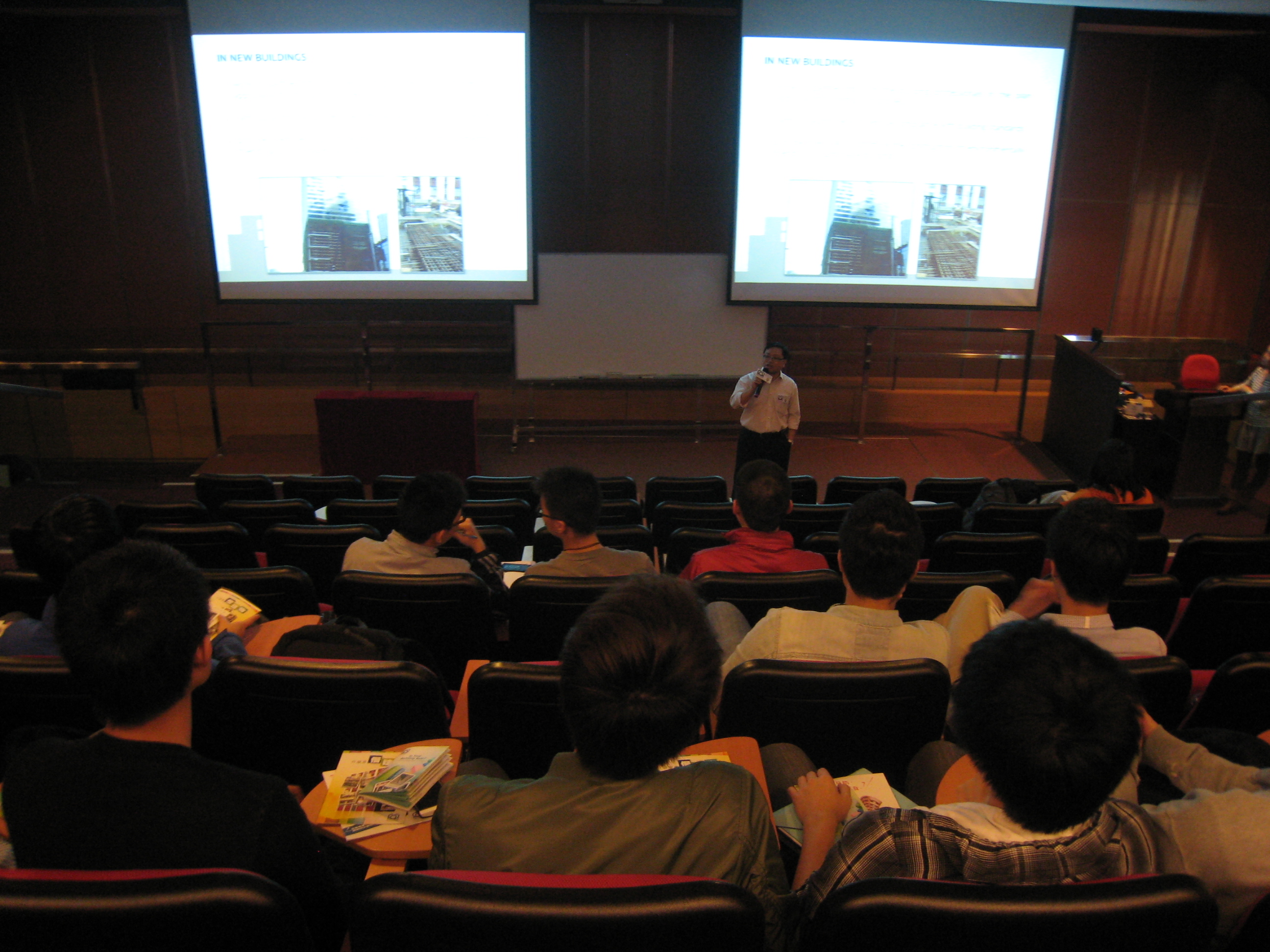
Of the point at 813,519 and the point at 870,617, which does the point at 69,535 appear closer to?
the point at 870,617

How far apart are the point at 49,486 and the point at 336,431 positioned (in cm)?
222

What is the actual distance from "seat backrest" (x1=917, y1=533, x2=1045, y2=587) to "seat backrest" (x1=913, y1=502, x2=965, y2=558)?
541 mm

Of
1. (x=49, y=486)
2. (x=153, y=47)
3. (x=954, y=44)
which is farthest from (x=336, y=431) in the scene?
(x=954, y=44)

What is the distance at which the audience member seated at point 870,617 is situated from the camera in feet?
7.18

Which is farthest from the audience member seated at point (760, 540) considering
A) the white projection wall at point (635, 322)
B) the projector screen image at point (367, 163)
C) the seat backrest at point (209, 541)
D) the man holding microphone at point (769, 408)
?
the projector screen image at point (367, 163)

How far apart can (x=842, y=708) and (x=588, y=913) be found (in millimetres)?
1121

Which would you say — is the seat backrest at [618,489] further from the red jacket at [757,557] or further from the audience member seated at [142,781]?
the audience member seated at [142,781]

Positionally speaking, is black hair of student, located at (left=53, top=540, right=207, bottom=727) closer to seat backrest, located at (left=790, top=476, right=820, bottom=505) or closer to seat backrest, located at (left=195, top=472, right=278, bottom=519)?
seat backrest, located at (left=195, top=472, right=278, bottom=519)

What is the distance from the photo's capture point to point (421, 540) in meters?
3.16

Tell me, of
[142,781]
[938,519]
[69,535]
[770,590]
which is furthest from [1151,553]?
[69,535]

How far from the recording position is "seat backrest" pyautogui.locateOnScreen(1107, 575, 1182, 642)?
300 cm

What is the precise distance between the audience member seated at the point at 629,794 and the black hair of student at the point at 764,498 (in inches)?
72.7

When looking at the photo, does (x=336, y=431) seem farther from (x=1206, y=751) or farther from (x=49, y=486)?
(x=1206, y=751)

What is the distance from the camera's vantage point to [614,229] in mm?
8141
